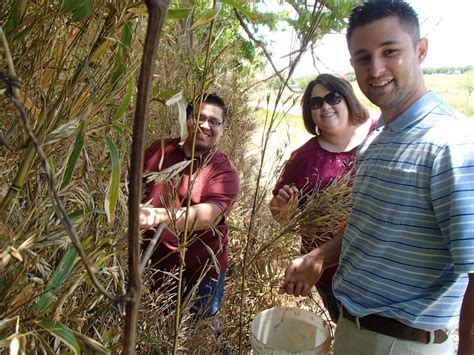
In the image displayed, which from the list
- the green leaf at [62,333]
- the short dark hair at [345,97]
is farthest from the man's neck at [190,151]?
A: the green leaf at [62,333]

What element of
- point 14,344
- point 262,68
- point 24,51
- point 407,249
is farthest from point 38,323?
point 262,68

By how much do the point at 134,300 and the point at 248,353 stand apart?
5.60 feet

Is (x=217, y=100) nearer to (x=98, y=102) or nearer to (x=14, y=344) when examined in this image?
(x=98, y=102)

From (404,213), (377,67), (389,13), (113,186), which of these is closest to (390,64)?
(377,67)

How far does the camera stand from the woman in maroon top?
171 cm

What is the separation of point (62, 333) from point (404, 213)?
2.65ft

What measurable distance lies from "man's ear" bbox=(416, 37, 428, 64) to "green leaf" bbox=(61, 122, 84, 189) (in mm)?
1001

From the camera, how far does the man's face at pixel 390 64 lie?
42.5 inches

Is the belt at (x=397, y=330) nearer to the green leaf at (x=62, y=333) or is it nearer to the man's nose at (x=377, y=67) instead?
the man's nose at (x=377, y=67)

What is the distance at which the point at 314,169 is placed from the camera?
5.63 feet

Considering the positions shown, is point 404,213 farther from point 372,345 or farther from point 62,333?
point 62,333

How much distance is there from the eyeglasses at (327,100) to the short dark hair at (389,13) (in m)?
0.68

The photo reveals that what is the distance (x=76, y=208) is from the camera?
65 cm

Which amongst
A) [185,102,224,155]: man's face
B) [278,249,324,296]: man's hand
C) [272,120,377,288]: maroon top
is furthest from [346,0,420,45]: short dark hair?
[185,102,224,155]: man's face
